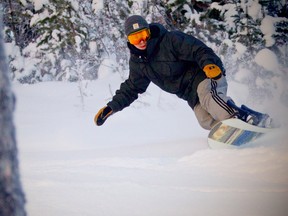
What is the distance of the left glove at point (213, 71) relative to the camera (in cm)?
310

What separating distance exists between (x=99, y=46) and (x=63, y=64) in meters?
1.19

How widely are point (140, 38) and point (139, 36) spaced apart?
0.08ft

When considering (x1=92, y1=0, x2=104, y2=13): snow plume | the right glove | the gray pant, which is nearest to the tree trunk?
the gray pant

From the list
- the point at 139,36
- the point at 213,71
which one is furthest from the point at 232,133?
the point at 139,36

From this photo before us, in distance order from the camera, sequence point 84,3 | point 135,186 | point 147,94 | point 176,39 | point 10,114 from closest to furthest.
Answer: point 10,114 < point 135,186 < point 176,39 < point 147,94 < point 84,3

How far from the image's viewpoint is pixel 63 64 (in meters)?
8.84

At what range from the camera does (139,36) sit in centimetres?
341

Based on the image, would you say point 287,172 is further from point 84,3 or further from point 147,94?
Result: point 84,3

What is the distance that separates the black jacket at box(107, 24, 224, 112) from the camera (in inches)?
132

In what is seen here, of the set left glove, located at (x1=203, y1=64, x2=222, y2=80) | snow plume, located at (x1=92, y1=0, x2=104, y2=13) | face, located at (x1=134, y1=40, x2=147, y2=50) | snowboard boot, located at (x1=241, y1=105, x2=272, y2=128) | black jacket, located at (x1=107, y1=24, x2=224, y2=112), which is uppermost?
snow plume, located at (x1=92, y1=0, x2=104, y2=13)

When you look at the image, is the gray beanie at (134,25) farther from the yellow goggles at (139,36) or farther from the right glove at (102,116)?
the right glove at (102,116)

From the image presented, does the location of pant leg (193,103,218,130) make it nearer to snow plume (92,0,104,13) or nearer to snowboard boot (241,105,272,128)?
snowboard boot (241,105,272,128)

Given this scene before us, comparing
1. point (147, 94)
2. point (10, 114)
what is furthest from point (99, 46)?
point (10, 114)

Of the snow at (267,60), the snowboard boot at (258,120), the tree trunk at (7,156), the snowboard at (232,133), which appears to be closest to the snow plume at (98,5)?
the snow at (267,60)
